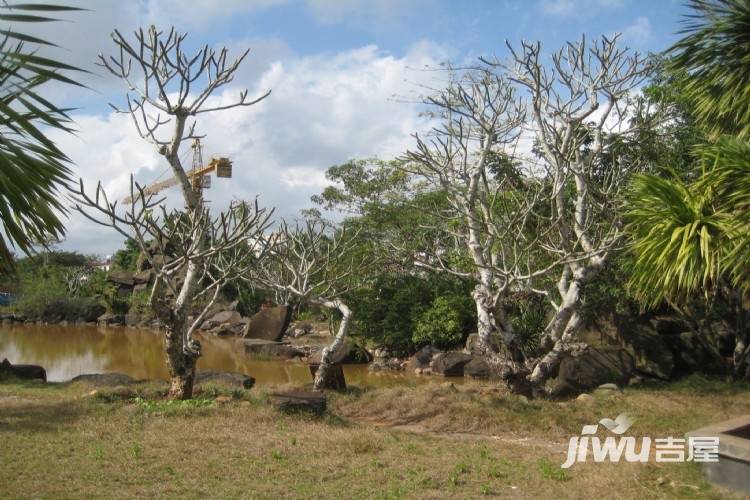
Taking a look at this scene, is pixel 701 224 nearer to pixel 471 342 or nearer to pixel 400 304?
pixel 471 342

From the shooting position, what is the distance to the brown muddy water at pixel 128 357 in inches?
636

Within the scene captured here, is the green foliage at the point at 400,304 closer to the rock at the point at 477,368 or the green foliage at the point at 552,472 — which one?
the rock at the point at 477,368

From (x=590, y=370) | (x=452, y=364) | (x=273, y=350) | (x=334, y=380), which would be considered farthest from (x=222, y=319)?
(x=590, y=370)

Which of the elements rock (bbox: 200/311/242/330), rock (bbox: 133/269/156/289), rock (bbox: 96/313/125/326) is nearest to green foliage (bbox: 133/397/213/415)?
rock (bbox: 200/311/242/330)

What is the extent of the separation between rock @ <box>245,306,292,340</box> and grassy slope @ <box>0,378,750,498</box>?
41.1 ft

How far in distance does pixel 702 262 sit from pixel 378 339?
44.3 feet

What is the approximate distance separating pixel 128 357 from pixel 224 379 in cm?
937

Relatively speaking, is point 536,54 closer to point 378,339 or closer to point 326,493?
point 326,493

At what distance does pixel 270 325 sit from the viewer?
73.2ft

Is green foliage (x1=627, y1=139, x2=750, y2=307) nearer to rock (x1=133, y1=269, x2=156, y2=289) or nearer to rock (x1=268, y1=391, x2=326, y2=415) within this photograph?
rock (x1=268, y1=391, x2=326, y2=415)

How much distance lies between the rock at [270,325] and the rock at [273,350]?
177cm

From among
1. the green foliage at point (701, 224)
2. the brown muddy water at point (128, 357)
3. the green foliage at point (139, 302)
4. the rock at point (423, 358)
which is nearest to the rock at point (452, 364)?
the brown muddy water at point (128, 357)

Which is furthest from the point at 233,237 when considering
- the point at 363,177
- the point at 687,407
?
the point at 363,177

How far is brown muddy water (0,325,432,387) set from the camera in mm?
16156
